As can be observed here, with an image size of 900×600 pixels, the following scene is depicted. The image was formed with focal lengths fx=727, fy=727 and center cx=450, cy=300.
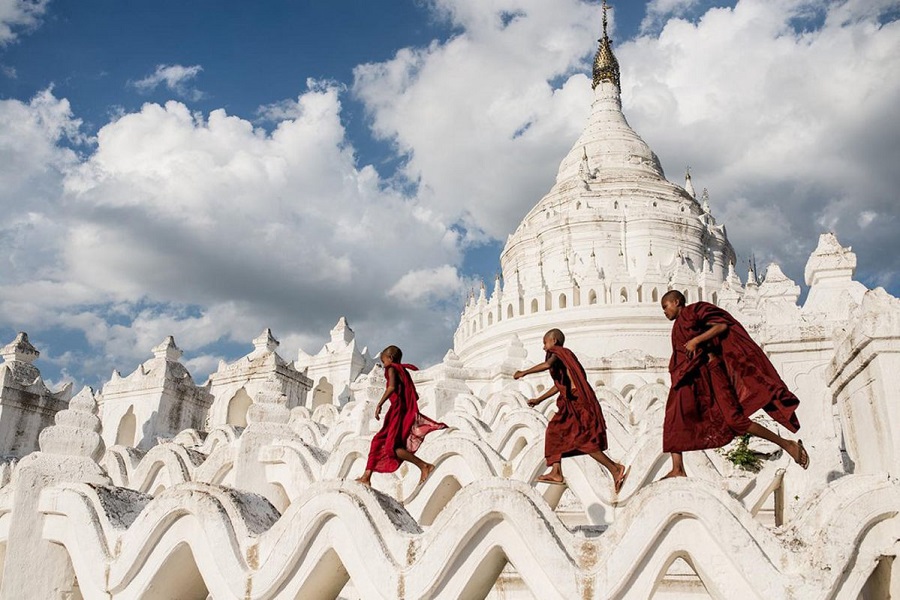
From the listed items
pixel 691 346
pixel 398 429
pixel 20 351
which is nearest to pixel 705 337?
pixel 691 346

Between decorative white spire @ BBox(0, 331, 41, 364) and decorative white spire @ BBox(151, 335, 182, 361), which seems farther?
decorative white spire @ BBox(151, 335, 182, 361)

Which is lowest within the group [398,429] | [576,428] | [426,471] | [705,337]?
[426,471]

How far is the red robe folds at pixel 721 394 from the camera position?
4793 mm

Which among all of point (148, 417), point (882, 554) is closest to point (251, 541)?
point (882, 554)

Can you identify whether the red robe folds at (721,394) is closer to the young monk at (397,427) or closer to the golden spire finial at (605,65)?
the young monk at (397,427)

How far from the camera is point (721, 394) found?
16.0 feet

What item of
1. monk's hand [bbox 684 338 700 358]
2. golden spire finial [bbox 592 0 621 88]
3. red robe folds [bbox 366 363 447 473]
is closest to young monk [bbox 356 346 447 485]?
red robe folds [bbox 366 363 447 473]

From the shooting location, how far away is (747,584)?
11.2ft

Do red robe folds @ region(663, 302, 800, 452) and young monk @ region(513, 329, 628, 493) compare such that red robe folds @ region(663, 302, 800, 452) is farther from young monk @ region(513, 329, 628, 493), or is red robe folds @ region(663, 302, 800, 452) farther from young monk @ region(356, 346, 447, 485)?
young monk @ region(356, 346, 447, 485)

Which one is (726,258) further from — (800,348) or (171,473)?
(171,473)

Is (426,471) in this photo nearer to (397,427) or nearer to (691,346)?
(397,427)

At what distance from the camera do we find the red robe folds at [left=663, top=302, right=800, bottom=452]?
4793 mm

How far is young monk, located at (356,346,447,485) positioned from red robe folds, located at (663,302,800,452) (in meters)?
2.69

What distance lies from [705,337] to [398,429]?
3.07 metres
